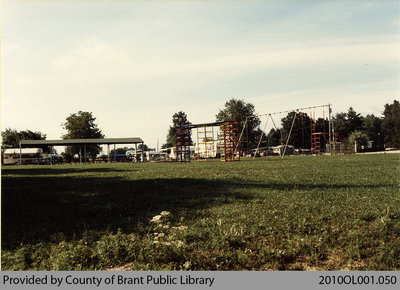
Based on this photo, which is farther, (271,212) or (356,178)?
(356,178)

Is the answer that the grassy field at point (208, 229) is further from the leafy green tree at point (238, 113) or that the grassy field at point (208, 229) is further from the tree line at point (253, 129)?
the leafy green tree at point (238, 113)

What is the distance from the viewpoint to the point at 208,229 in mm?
6641

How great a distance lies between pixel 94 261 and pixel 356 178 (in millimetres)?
11489

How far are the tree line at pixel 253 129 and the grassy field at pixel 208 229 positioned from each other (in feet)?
125

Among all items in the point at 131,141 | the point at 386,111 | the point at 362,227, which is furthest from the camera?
the point at 386,111

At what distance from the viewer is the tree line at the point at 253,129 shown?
8312 centimetres

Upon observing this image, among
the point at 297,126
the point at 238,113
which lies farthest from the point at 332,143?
the point at 297,126

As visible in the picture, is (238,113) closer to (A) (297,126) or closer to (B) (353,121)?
(A) (297,126)

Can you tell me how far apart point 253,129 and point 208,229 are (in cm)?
9464

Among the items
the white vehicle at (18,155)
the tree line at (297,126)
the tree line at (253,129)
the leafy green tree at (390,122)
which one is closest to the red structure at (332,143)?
the tree line at (253,129)
